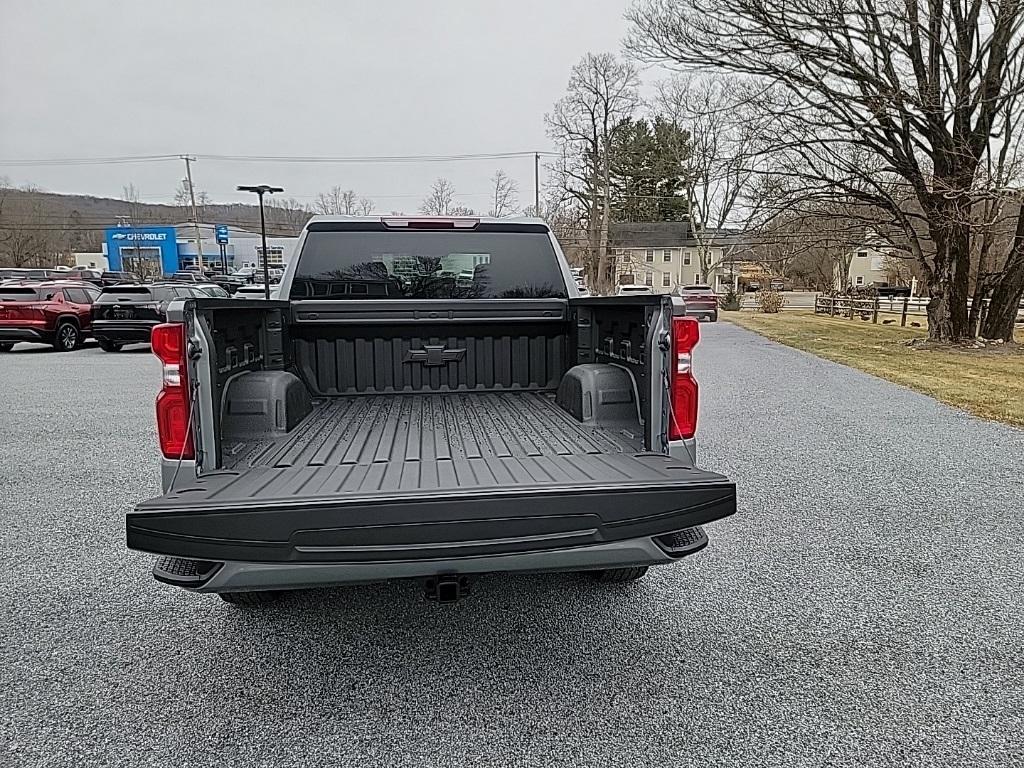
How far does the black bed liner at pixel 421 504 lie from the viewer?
6.98 ft

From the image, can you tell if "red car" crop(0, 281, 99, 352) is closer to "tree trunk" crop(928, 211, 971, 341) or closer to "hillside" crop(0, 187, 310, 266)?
"tree trunk" crop(928, 211, 971, 341)

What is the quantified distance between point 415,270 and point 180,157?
174 feet

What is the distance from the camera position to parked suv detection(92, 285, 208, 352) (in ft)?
49.3

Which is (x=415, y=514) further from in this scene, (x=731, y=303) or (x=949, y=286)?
(x=731, y=303)

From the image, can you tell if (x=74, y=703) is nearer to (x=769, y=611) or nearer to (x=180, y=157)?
(x=769, y=611)

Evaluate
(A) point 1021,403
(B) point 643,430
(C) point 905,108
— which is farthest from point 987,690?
(C) point 905,108

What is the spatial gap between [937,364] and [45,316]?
64.0 ft

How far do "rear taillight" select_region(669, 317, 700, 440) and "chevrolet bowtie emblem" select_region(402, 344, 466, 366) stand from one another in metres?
1.81

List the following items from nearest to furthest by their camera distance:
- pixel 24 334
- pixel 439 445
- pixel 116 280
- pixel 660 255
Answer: pixel 439 445 < pixel 24 334 < pixel 116 280 < pixel 660 255

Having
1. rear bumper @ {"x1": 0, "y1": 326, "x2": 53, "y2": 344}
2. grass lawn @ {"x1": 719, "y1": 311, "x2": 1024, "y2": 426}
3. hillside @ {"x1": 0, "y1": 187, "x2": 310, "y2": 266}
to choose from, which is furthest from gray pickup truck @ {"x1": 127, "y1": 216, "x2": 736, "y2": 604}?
hillside @ {"x1": 0, "y1": 187, "x2": 310, "y2": 266}

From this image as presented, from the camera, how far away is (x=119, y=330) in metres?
15.0

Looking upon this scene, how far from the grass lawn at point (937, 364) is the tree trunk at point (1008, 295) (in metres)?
0.68

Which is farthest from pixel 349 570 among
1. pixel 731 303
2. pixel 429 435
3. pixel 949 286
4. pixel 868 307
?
pixel 731 303

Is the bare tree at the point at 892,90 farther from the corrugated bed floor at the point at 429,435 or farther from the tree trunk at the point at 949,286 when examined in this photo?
the corrugated bed floor at the point at 429,435
